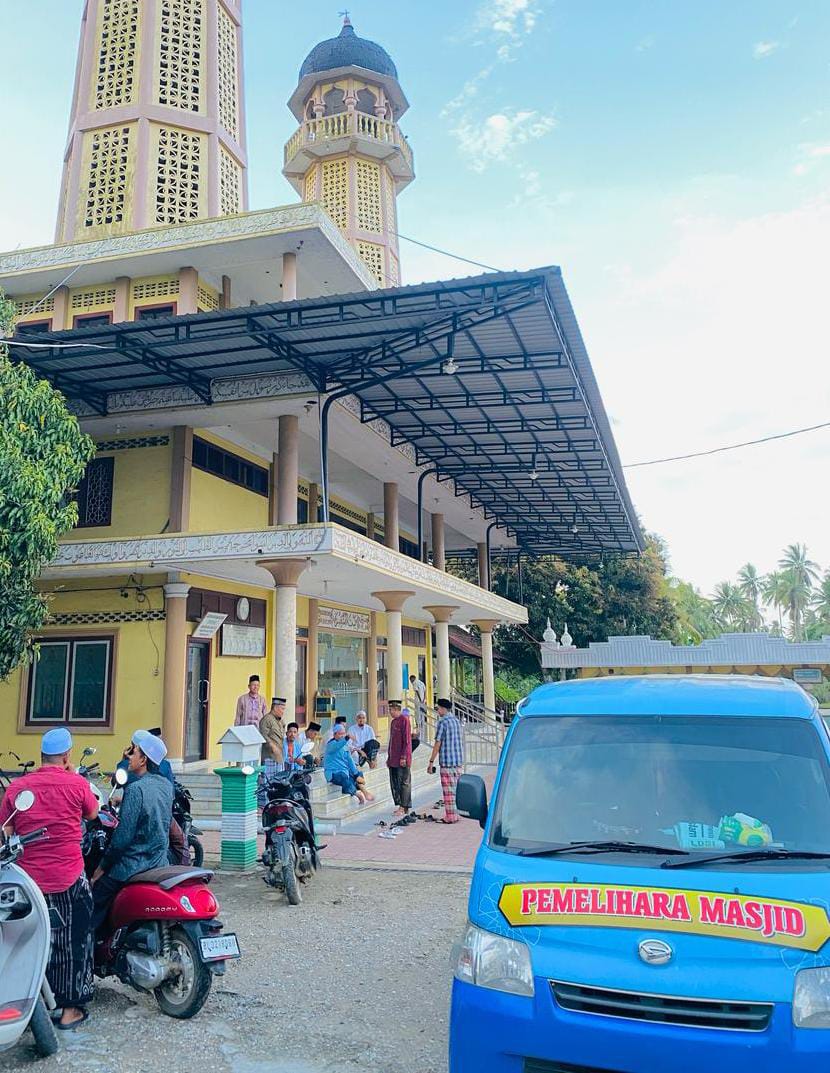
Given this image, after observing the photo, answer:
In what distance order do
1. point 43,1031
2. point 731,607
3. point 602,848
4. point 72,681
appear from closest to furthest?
point 602,848
point 43,1031
point 72,681
point 731,607

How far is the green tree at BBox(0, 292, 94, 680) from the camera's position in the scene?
1035 centimetres

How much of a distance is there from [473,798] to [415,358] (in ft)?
36.4

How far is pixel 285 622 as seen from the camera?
14.0 metres

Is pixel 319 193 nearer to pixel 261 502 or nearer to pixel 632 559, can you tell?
pixel 261 502

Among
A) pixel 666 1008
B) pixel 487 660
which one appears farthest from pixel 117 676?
pixel 487 660

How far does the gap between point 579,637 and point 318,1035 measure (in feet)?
114

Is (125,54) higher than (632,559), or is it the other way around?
(125,54)

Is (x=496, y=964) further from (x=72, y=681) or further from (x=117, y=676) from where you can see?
(x=72, y=681)

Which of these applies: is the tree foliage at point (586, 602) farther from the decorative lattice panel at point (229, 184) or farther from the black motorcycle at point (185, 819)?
the black motorcycle at point (185, 819)

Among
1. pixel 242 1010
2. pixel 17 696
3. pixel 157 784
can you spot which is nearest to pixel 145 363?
pixel 17 696

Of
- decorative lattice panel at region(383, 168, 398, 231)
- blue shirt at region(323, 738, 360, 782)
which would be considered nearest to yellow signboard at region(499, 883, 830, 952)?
blue shirt at region(323, 738, 360, 782)

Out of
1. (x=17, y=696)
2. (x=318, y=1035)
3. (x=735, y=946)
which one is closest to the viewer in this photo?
(x=735, y=946)

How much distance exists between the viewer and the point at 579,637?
3806cm

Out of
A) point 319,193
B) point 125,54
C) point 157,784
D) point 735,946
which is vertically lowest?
point 735,946
